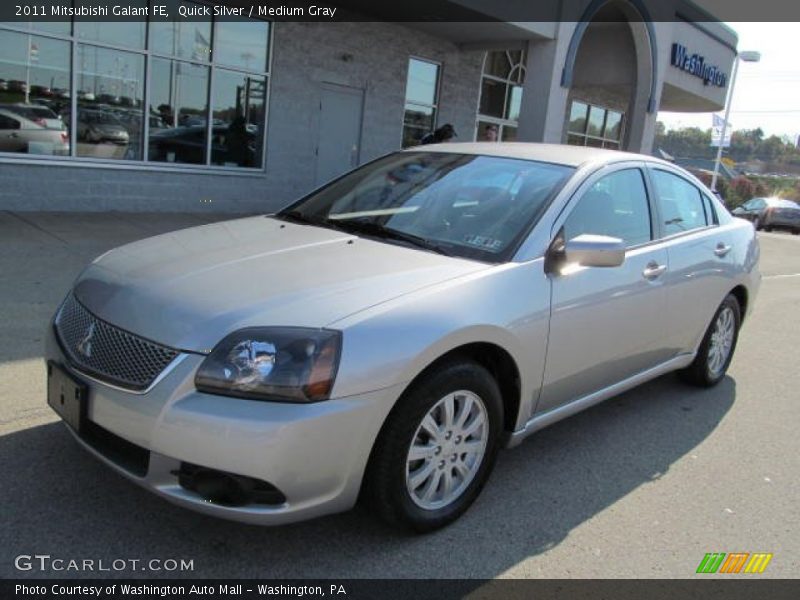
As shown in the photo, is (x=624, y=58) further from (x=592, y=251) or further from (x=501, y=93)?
(x=592, y=251)

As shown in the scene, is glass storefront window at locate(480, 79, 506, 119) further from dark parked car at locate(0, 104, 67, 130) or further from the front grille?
the front grille

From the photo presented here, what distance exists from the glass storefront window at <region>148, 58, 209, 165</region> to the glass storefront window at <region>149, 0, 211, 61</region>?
155mm

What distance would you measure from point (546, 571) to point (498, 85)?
15.5m

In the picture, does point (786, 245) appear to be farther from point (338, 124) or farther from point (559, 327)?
point (559, 327)

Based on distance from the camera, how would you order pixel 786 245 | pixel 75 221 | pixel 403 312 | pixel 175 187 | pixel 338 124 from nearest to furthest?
1. pixel 403 312
2. pixel 75 221
3. pixel 175 187
4. pixel 338 124
5. pixel 786 245

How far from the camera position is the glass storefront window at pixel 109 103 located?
9805mm

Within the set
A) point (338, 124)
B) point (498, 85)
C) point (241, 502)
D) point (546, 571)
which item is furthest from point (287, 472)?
point (498, 85)

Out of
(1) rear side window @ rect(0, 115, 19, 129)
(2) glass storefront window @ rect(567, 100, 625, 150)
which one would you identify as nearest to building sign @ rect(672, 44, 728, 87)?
(2) glass storefront window @ rect(567, 100, 625, 150)

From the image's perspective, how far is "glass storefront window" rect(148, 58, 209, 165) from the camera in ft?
34.7

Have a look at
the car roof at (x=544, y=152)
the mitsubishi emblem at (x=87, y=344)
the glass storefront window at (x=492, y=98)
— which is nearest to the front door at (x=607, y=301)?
the car roof at (x=544, y=152)

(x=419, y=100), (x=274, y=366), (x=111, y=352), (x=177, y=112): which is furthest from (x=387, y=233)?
(x=419, y=100)

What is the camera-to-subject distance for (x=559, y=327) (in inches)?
133

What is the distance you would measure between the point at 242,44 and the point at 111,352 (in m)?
9.75

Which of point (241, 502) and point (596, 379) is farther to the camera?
point (596, 379)
